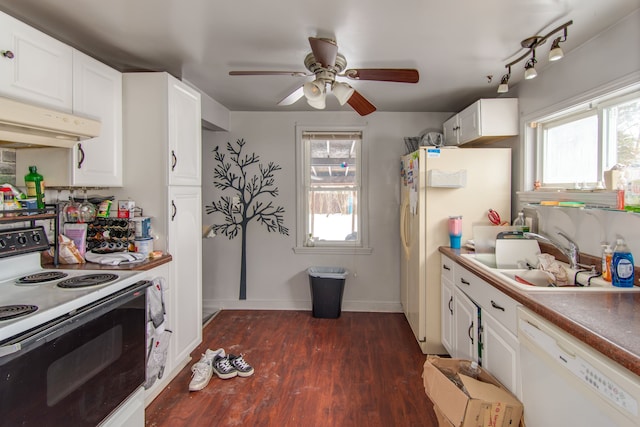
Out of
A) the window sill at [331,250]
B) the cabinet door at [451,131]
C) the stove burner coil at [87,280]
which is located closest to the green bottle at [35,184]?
the stove burner coil at [87,280]

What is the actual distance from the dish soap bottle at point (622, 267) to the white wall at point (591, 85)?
18 centimetres

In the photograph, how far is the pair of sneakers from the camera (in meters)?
2.37

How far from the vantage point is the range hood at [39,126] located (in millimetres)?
1392

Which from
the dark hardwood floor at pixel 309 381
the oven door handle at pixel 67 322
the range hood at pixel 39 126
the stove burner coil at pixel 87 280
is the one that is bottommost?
the dark hardwood floor at pixel 309 381

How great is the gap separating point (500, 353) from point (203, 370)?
6.42 ft

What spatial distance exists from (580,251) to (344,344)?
1.94 metres

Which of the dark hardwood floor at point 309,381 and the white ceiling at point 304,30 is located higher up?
the white ceiling at point 304,30

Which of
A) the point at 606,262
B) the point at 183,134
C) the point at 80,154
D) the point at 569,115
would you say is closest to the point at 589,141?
the point at 569,115

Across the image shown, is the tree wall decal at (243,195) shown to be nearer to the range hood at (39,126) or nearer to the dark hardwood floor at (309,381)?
the dark hardwood floor at (309,381)

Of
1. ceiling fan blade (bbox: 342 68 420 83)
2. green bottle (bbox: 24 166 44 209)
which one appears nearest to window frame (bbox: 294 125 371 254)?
ceiling fan blade (bbox: 342 68 420 83)

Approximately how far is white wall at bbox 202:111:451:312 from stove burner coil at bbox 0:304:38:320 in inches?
106

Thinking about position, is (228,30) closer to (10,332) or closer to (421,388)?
(10,332)

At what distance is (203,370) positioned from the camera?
246 cm

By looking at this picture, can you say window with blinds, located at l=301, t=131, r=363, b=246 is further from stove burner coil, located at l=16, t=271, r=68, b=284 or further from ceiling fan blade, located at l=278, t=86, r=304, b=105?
stove burner coil, located at l=16, t=271, r=68, b=284
